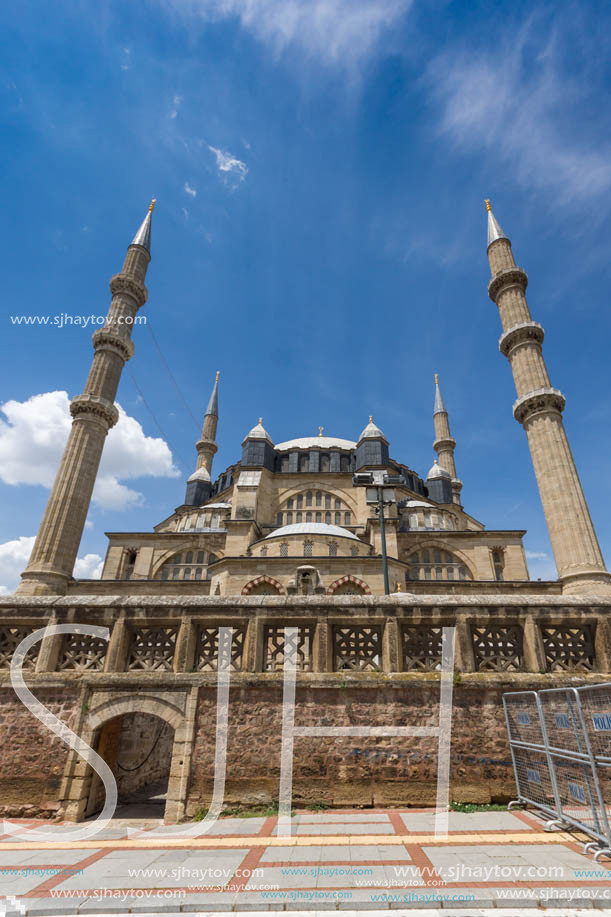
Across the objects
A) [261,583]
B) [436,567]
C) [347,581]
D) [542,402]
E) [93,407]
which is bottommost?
[261,583]

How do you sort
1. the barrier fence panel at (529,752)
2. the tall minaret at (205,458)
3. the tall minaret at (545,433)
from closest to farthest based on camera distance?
the barrier fence panel at (529,752), the tall minaret at (545,433), the tall minaret at (205,458)

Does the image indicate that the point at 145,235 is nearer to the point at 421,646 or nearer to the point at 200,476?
the point at 200,476

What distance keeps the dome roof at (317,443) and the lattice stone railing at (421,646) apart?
3104cm

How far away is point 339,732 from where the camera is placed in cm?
691

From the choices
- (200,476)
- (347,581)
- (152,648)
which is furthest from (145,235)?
(152,648)

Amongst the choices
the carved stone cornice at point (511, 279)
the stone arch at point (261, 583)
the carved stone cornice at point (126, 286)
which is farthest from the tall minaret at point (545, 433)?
the carved stone cornice at point (126, 286)

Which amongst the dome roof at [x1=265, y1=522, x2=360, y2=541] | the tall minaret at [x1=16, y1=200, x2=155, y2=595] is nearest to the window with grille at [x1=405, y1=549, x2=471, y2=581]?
the dome roof at [x1=265, y1=522, x2=360, y2=541]

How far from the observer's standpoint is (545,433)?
72.7ft

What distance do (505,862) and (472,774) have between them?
A: 2.38 metres

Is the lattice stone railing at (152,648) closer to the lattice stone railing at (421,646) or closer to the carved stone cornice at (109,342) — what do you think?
the lattice stone railing at (421,646)

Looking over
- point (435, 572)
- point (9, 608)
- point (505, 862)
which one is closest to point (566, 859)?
point (505, 862)

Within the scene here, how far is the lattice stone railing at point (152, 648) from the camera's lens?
301 inches

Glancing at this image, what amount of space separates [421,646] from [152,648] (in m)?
4.46

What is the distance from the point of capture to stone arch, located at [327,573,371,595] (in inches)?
878
